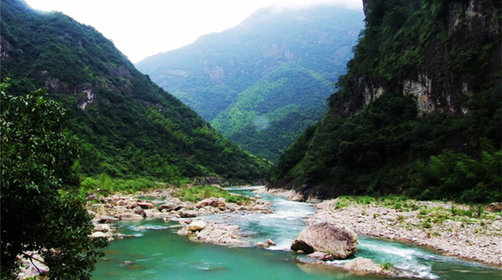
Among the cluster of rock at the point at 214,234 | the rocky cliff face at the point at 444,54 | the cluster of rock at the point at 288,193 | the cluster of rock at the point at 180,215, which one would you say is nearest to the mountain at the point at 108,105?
the cluster of rock at the point at 288,193

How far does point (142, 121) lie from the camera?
344 ft

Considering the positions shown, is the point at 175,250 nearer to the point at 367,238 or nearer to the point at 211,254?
the point at 211,254

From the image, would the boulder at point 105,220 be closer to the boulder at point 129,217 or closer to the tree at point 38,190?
the boulder at point 129,217

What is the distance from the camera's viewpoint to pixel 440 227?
63.2 feet

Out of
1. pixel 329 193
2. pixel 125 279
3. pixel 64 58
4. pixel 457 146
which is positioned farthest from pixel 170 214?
pixel 64 58

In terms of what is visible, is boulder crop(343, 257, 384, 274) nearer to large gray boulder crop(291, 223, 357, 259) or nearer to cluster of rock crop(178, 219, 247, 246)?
large gray boulder crop(291, 223, 357, 259)

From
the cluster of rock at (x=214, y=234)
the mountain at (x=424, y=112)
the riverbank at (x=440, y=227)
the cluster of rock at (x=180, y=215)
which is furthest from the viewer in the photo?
the mountain at (x=424, y=112)

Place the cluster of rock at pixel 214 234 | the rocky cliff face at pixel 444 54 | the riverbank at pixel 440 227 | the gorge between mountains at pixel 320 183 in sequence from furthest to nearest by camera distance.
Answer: the rocky cliff face at pixel 444 54 → the cluster of rock at pixel 214 234 → the riverbank at pixel 440 227 → the gorge between mountains at pixel 320 183

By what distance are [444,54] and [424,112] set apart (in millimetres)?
7316

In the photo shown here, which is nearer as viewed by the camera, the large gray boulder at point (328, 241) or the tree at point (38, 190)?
the tree at point (38, 190)

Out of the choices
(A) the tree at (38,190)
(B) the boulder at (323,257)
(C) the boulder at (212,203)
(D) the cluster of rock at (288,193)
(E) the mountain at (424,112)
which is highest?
(E) the mountain at (424,112)

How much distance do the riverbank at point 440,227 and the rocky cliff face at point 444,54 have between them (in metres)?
16.6

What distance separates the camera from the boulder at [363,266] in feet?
43.7

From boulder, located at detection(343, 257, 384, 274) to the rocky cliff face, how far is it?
28.5 m
